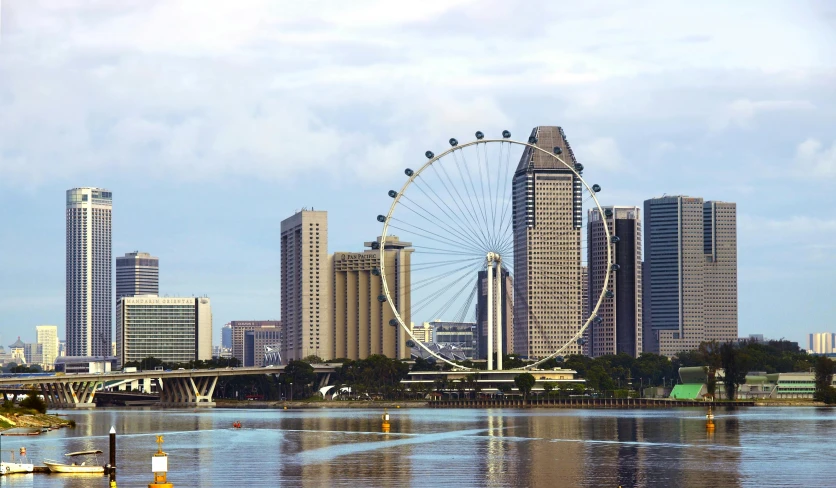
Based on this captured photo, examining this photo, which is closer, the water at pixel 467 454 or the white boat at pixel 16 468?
the water at pixel 467 454

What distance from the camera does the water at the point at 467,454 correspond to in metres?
84.2

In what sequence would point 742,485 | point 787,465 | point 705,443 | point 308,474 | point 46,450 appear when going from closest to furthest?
point 742,485 → point 308,474 → point 787,465 → point 46,450 → point 705,443

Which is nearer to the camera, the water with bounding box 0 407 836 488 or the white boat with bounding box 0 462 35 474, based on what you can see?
the water with bounding box 0 407 836 488

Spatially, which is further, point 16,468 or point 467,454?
point 467,454

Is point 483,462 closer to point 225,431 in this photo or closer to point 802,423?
point 225,431

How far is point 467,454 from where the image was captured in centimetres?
10794

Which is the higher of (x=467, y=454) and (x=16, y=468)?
(x=16, y=468)

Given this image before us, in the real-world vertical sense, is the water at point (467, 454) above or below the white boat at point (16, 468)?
below

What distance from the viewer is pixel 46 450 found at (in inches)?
4429

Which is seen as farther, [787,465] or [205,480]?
[787,465]

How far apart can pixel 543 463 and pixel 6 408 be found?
88.4 meters

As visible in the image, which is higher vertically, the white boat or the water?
the white boat

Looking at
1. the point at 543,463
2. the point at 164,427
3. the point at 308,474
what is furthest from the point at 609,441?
the point at 164,427

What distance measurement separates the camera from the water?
84.2 meters
